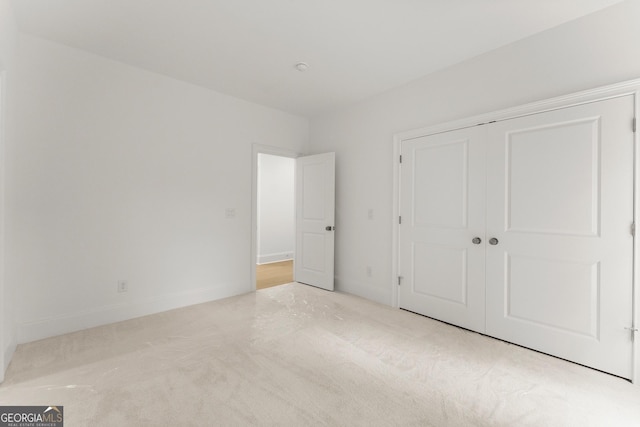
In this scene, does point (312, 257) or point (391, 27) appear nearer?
point (391, 27)

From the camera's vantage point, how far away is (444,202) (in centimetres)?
309

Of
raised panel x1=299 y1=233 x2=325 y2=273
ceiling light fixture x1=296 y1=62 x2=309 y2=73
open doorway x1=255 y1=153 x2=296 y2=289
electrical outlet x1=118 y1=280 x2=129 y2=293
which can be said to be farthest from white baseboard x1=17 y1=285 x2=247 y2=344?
ceiling light fixture x1=296 y1=62 x2=309 y2=73

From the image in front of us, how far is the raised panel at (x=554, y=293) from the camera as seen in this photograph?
2.22 metres

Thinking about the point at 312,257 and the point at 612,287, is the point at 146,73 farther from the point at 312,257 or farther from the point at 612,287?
the point at 612,287

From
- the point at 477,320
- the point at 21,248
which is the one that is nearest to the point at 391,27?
the point at 477,320

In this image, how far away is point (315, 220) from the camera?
443 centimetres

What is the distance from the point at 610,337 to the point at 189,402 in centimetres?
297

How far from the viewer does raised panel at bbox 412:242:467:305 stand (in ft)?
9.73

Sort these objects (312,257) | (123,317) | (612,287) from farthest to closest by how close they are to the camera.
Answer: (312,257)
(123,317)
(612,287)

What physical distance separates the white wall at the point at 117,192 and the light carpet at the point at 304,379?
41 cm

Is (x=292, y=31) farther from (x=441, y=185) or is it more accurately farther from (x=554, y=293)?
(x=554, y=293)

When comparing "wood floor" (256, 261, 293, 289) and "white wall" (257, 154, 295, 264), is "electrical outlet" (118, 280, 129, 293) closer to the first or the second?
"wood floor" (256, 261, 293, 289)

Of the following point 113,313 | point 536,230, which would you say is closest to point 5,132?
point 113,313

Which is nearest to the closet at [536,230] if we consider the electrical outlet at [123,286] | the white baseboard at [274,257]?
the electrical outlet at [123,286]
